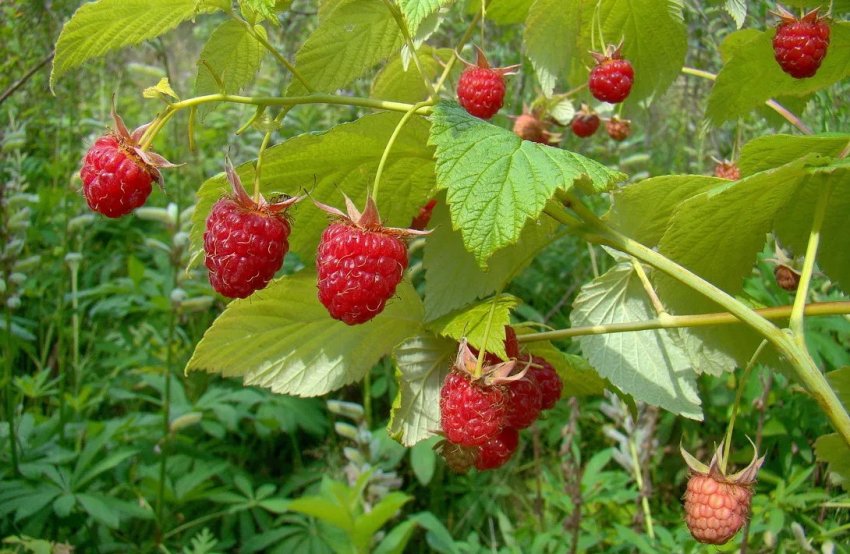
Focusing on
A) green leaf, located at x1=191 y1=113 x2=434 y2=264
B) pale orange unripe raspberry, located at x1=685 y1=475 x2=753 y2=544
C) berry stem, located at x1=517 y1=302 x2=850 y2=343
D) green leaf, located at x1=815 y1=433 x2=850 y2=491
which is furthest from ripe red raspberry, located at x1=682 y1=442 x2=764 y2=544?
green leaf, located at x1=191 y1=113 x2=434 y2=264

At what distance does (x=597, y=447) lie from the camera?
332 cm

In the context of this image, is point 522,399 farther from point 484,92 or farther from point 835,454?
point 835,454

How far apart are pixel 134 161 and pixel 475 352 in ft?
1.50

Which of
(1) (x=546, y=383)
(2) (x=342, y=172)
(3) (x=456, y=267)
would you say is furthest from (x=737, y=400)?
(2) (x=342, y=172)

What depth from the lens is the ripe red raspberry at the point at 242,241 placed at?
0.89 metres

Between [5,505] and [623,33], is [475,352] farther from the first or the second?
[5,505]

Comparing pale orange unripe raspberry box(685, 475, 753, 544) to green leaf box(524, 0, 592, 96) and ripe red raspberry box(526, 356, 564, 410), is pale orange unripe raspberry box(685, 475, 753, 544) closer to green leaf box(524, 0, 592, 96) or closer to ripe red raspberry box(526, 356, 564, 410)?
ripe red raspberry box(526, 356, 564, 410)

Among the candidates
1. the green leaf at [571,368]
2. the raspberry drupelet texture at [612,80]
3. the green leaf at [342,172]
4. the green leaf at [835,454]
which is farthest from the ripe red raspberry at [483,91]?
the green leaf at [835,454]

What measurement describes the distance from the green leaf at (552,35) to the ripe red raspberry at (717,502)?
650 mm

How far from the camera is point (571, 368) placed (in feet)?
3.72

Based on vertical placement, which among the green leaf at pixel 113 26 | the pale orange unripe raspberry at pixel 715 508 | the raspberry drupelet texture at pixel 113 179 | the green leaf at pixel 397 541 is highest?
the green leaf at pixel 113 26

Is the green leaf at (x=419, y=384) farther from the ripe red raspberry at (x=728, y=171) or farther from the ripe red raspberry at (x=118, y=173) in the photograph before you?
the ripe red raspberry at (x=728, y=171)

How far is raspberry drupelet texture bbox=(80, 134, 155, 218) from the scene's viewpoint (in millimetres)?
921

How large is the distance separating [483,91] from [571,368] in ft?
1.44
